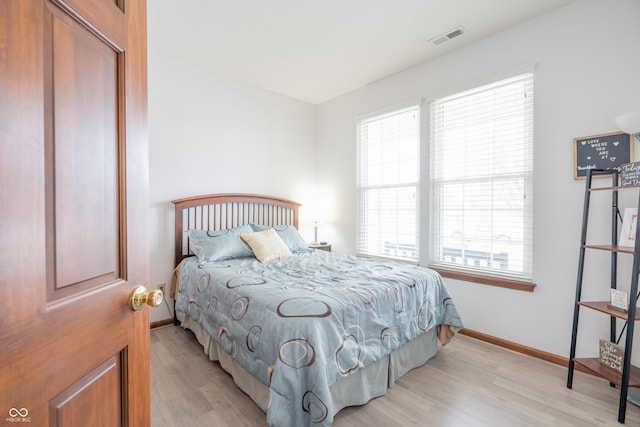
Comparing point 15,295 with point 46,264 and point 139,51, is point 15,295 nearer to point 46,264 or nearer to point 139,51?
point 46,264

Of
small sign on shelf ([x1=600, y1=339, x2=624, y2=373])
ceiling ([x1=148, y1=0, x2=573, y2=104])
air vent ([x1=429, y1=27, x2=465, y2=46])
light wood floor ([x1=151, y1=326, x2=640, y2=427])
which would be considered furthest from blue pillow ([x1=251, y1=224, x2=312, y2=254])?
small sign on shelf ([x1=600, y1=339, x2=624, y2=373])

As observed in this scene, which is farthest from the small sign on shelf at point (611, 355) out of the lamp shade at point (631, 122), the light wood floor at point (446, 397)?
the lamp shade at point (631, 122)

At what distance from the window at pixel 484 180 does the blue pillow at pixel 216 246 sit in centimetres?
204

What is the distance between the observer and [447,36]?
2650 mm

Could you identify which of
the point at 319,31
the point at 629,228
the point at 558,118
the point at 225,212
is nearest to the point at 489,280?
the point at 629,228

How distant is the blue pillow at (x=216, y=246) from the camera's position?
9.17 feet

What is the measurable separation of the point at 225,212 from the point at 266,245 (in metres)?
0.81

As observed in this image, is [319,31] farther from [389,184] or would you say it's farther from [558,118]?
[558,118]

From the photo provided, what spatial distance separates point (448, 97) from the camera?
295 centimetres

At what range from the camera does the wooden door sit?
476 mm

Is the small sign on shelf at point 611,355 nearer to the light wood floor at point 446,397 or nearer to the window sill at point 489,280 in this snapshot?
the light wood floor at point 446,397

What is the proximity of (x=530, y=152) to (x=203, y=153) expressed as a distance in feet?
10.6

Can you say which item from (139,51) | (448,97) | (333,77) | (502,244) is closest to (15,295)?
(139,51)

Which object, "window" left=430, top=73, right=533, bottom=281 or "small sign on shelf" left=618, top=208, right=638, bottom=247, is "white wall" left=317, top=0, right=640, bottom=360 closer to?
"window" left=430, top=73, right=533, bottom=281
